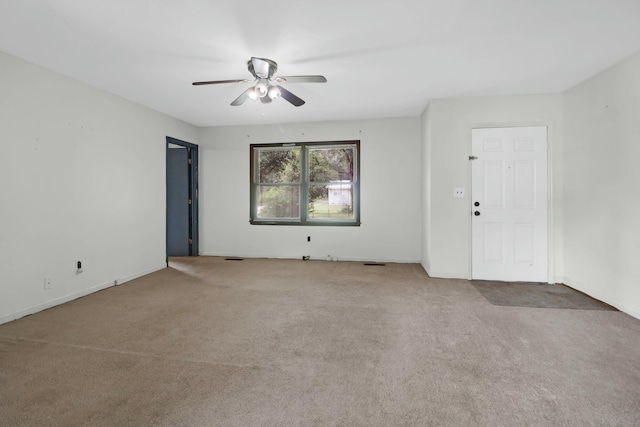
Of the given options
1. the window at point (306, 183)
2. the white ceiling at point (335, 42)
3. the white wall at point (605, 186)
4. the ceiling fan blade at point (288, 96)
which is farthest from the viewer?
the window at point (306, 183)

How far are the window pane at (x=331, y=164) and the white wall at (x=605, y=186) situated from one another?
10.4ft

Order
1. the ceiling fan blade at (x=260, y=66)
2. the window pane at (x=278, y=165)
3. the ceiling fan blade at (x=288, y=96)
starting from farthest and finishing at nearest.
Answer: the window pane at (x=278, y=165), the ceiling fan blade at (x=288, y=96), the ceiling fan blade at (x=260, y=66)

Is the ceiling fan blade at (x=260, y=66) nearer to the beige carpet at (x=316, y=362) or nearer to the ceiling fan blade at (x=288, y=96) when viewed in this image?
the ceiling fan blade at (x=288, y=96)

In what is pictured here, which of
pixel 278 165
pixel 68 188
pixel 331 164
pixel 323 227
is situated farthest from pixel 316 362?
pixel 278 165

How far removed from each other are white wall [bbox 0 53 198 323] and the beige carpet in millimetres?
409

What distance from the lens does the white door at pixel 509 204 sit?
412 centimetres

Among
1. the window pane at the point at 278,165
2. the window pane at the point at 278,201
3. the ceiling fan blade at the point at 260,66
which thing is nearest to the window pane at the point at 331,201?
the window pane at the point at 278,201

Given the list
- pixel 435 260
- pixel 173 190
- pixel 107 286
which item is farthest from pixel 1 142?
pixel 435 260

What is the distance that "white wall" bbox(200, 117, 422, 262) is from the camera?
5.35 meters

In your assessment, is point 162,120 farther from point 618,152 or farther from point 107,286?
point 618,152

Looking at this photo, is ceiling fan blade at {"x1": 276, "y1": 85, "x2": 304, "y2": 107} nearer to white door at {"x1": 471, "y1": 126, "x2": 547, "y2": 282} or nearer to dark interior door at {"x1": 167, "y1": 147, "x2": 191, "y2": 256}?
white door at {"x1": 471, "y1": 126, "x2": 547, "y2": 282}

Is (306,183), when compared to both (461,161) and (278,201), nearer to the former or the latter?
(278,201)

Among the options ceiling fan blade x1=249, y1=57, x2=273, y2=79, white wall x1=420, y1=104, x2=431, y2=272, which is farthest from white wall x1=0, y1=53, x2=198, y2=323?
white wall x1=420, y1=104, x2=431, y2=272

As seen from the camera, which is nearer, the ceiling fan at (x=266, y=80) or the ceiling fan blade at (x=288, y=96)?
the ceiling fan at (x=266, y=80)
